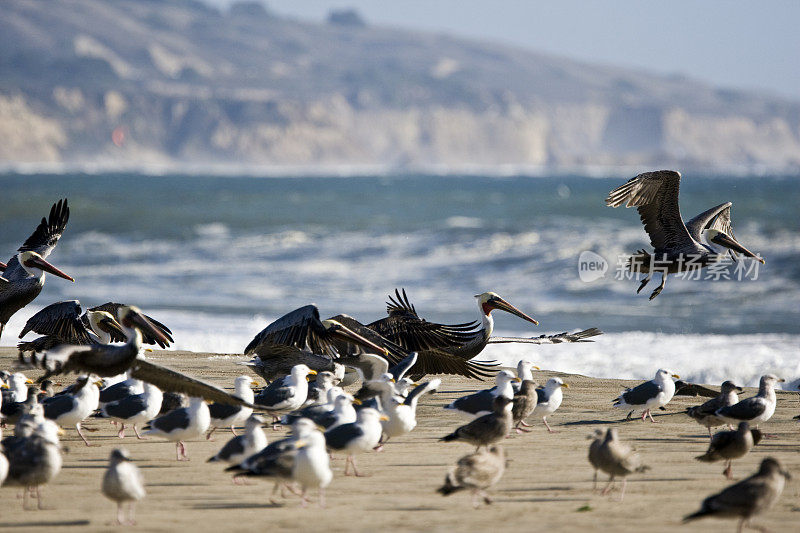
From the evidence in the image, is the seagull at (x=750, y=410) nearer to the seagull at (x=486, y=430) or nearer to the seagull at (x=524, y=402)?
the seagull at (x=524, y=402)

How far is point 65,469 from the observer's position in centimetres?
758

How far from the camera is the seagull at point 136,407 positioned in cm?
823

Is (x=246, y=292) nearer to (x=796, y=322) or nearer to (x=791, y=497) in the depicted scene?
(x=796, y=322)

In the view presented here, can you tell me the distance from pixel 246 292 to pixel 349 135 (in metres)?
159

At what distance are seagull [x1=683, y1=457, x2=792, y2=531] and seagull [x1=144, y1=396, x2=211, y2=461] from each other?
11.4ft

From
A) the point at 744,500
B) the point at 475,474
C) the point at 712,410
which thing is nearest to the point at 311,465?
the point at 475,474

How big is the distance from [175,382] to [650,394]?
3.85 metres

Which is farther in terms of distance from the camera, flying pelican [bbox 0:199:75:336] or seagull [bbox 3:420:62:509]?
flying pelican [bbox 0:199:75:336]

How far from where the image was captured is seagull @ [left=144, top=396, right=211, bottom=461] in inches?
304

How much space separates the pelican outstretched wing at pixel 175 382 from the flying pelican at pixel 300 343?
5.30 ft

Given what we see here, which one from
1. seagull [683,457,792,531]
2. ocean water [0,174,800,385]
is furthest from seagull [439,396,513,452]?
ocean water [0,174,800,385]

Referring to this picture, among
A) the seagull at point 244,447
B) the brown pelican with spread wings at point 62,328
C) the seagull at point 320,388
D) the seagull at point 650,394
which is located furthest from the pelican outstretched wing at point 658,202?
the seagull at point 244,447

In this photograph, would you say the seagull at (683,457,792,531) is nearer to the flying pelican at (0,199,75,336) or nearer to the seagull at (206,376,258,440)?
the seagull at (206,376,258,440)

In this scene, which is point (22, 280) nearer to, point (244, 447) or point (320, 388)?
point (320, 388)
